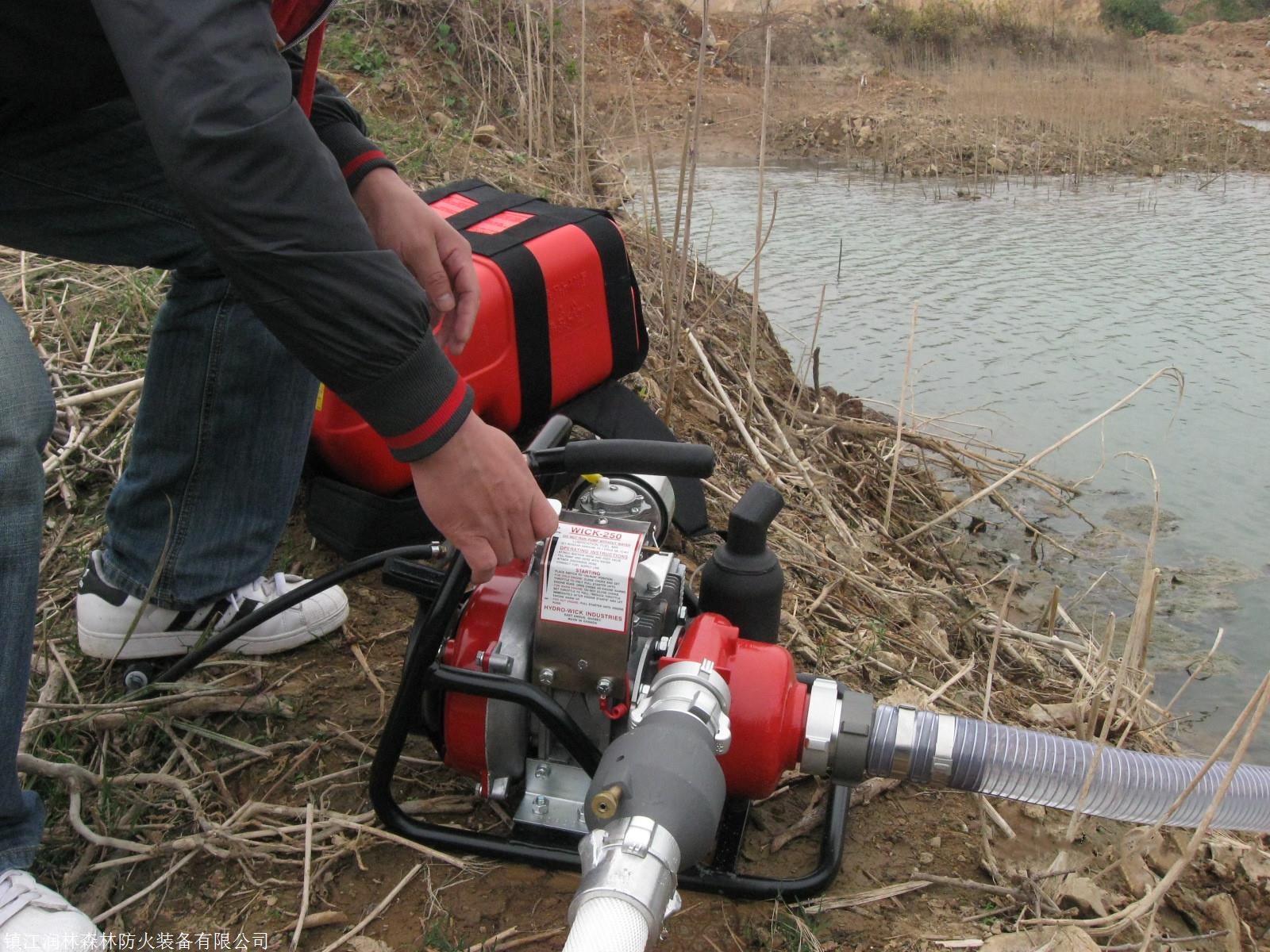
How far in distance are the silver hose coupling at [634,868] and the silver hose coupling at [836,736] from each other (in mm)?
388

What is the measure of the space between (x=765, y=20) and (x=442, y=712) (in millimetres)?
2123

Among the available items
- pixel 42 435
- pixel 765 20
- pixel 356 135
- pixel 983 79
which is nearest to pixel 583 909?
pixel 42 435

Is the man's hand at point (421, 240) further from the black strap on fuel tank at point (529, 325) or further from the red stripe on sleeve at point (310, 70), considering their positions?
the black strap on fuel tank at point (529, 325)

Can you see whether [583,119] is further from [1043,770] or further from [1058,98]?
[1058,98]

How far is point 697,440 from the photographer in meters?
3.09

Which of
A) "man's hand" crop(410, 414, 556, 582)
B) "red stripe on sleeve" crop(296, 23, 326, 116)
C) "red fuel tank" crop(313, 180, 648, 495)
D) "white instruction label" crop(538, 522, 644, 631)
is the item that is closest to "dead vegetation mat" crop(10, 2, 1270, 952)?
"red fuel tank" crop(313, 180, 648, 495)

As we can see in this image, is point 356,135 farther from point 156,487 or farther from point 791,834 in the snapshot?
point 791,834

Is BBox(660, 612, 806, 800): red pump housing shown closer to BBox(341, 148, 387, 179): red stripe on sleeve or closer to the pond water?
BBox(341, 148, 387, 179): red stripe on sleeve

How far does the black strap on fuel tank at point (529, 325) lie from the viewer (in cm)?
216

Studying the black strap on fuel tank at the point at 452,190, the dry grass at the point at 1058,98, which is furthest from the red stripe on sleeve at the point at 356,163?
the dry grass at the point at 1058,98

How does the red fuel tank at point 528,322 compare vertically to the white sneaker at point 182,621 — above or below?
above

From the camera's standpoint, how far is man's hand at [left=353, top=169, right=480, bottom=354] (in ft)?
5.24

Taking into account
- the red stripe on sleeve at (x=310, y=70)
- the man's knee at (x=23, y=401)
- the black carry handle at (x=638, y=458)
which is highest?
the red stripe on sleeve at (x=310, y=70)

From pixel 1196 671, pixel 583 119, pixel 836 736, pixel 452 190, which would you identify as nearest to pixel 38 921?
pixel 836 736
